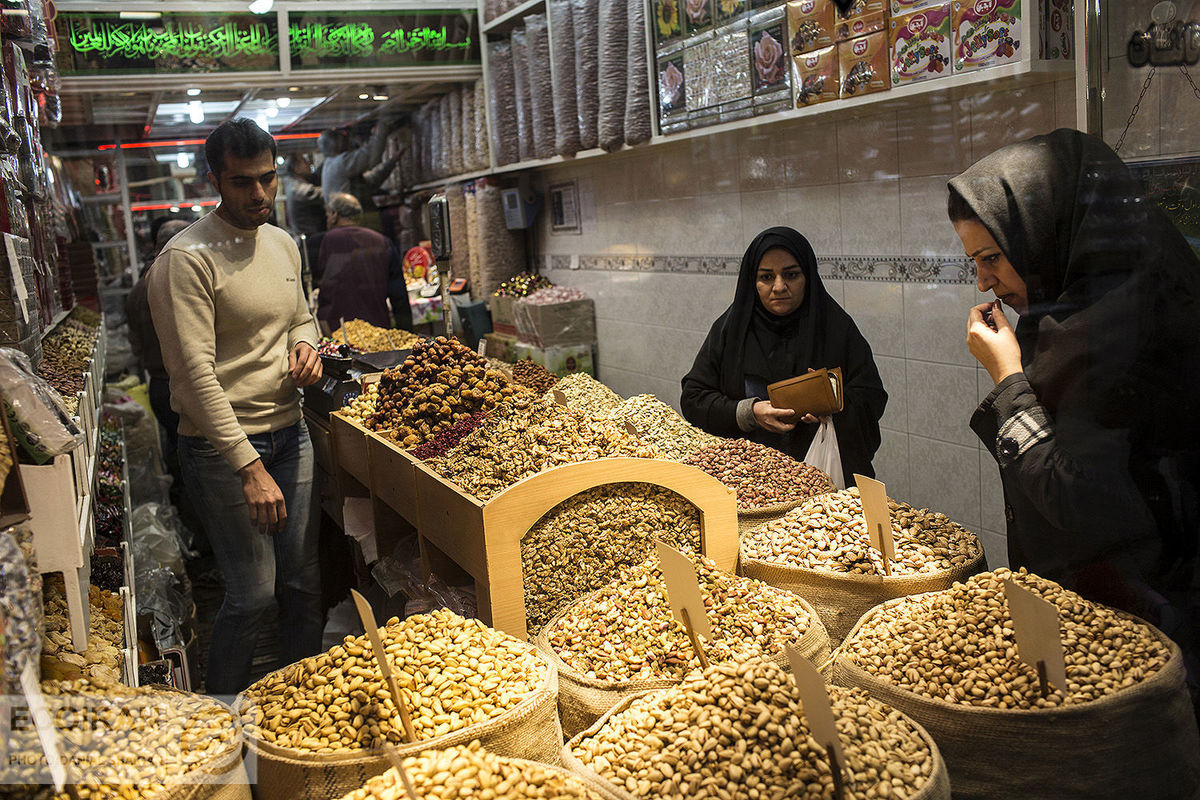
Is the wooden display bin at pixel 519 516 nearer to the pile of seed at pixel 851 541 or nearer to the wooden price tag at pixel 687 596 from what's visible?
the pile of seed at pixel 851 541

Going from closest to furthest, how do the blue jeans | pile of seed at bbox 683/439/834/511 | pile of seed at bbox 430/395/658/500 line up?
1. pile of seed at bbox 430/395/658/500
2. pile of seed at bbox 683/439/834/511
3. the blue jeans

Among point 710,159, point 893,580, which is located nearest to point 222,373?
point 893,580

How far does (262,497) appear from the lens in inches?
104

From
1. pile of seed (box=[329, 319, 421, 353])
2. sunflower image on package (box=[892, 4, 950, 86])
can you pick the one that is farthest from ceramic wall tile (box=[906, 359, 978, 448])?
pile of seed (box=[329, 319, 421, 353])

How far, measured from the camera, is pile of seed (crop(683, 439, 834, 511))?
226 cm

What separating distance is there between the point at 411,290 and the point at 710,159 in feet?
4.72

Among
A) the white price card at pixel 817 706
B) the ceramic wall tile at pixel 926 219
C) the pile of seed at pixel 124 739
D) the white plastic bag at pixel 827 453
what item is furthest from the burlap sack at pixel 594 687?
the ceramic wall tile at pixel 926 219

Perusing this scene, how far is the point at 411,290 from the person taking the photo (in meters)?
4.32

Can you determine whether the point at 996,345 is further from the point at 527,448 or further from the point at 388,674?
the point at 388,674

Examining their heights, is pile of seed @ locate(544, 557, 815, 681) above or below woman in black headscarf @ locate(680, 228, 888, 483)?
below

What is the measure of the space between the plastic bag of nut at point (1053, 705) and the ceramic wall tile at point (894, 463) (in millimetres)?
1980

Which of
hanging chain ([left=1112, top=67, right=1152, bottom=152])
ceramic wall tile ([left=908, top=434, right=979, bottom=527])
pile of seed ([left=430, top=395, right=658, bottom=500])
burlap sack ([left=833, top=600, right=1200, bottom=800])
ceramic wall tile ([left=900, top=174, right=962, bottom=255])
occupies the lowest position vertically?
ceramic wall tile ([left=908, top=434, right=979, bottom=527])

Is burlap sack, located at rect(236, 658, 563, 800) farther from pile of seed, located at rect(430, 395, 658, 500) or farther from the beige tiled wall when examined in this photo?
the beige tiled wall

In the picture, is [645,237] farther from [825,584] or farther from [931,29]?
[825,584]
